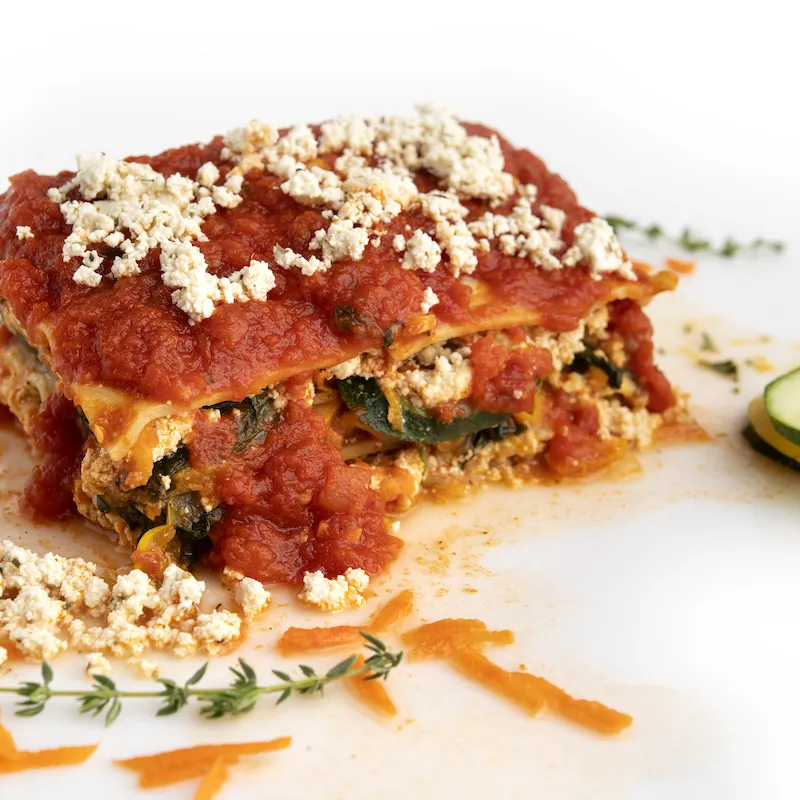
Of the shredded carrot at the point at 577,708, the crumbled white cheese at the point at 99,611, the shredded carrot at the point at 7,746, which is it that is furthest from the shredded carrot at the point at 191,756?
the shredded carrot at the point at 577,708

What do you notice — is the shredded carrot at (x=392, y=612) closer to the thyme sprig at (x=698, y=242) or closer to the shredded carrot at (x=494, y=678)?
the shredded carrot at (x=494, y=678)

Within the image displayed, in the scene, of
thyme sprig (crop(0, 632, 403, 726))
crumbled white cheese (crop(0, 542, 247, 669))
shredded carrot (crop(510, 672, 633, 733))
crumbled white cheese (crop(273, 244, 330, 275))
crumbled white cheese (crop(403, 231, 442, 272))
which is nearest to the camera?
thyme sprig (crop(0, 632, 403, 726))

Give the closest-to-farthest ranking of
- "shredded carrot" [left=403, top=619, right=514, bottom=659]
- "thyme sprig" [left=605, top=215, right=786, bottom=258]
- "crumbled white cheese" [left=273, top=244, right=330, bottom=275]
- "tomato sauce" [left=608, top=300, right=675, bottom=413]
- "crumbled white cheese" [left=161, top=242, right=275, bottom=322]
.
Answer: "shredded carrot" [left=403, top=619, right=514, bottom=659]
"crumbled white cheese" [left=161, top=242, right=275, bottom=322]
"crumbled white cheese" [left=273, top=244, right=330, bottom=275]
"tomato sauce" [left=608, top=300, right=675, bottom=413]
"thyme sprig" [left=605, top=215, right=786, bottom=258]

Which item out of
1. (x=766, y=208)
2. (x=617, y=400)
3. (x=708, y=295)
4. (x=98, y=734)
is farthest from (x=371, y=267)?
(x=766, y=208)

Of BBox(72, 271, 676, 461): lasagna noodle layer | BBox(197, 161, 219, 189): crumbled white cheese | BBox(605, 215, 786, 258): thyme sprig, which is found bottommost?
BBox(605, 215, 786, 258): thyme sprig

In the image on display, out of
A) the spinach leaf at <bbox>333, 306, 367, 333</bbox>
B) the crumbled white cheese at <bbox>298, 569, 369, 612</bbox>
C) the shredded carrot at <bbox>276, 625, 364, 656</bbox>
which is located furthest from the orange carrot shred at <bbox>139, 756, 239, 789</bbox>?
the spinach leaf at <bbox>333, 306, 367, 333</bbox>

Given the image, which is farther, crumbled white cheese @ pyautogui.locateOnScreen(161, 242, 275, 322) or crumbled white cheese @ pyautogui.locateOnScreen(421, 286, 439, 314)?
crumbled white cheese @ pyautogui.locateOnScreen(421, 286, 439, 314)

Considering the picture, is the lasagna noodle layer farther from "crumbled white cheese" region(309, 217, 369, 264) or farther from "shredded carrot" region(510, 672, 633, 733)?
"shredded carrot" region(510, 672, 633, 733)
